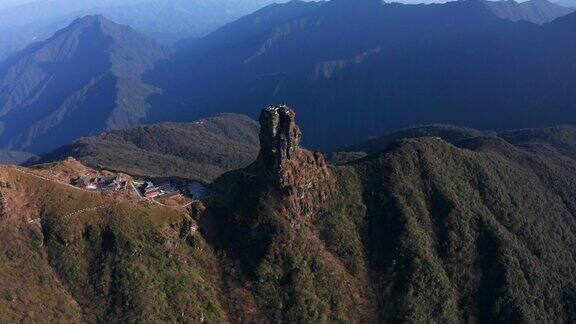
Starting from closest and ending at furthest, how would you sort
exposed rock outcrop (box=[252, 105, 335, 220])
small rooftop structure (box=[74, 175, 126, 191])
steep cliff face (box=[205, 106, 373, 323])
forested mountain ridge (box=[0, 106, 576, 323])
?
forested mountain ridge (box=[0, 106, 576, 323]) → steep cliff face (box=[205, 106, 373, 323]) → small rooftop structure (box=[74, 175, 126, 191]) → exposed rock outcrop (box=[252, 105, 335, 220])

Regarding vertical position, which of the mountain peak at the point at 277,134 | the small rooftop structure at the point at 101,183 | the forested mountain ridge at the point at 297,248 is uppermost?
the mountain peak at the point at 277,134

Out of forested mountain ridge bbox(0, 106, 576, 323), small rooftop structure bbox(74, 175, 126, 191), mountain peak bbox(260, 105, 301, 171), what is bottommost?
forested mountain ridge bbox(0, 106, 576, 323)

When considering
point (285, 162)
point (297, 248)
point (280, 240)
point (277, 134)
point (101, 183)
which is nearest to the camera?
point (280, 240)

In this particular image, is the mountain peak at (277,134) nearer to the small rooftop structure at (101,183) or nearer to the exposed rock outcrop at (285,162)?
the exposed rock outcrop at (285,162)

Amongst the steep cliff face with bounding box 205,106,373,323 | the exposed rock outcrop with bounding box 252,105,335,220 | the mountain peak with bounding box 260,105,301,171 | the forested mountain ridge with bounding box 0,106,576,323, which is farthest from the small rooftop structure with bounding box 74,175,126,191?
the mountain peak with bounding box 260,105,301,171

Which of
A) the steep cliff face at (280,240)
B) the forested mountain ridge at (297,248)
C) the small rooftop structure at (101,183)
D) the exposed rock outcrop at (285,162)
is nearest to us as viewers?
the forested mountain ridge at (297,248)

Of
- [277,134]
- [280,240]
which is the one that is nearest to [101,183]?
[277,134]

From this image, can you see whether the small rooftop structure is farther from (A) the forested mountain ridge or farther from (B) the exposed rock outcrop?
(B) the exposed rock outcrop

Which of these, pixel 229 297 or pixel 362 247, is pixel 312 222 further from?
pixel 229 297

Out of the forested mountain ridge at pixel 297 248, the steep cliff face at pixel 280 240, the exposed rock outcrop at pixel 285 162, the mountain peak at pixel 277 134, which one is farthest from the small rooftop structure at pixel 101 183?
the mountain peak at pixel 277 134

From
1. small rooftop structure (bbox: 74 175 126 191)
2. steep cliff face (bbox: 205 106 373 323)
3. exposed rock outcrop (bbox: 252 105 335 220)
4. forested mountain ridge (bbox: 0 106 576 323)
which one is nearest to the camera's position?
forested mountain ridge (bbox: 0 106 576 323)

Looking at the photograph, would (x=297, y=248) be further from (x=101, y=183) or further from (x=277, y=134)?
(x=101, y=183)

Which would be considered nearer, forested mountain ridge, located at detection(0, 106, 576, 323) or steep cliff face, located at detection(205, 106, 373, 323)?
forested mountain ridge, located at detection(0, 106, 576, 323)
